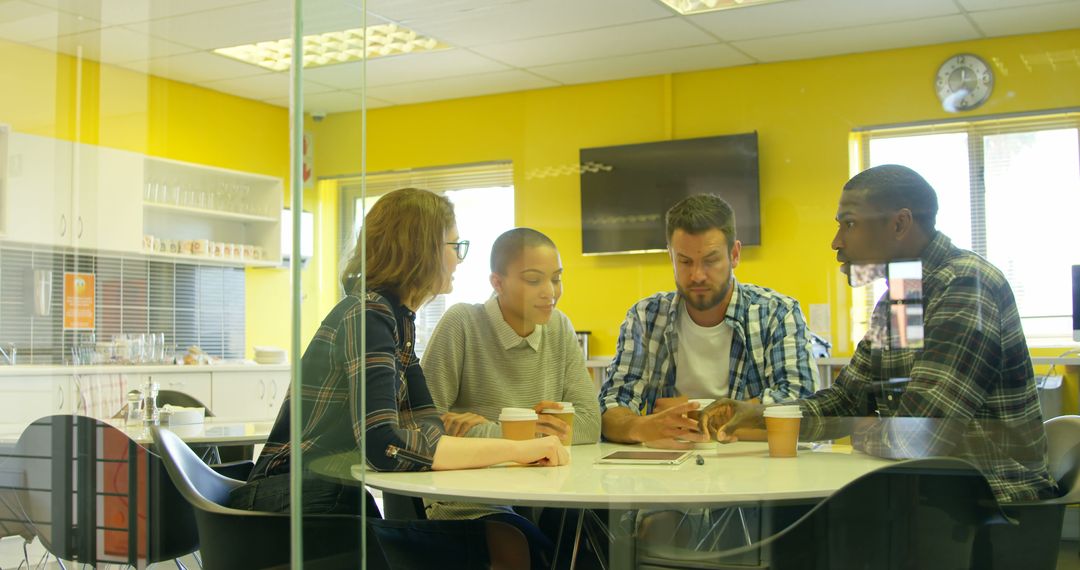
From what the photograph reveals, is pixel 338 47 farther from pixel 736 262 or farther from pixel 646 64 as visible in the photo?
pixel 736 262

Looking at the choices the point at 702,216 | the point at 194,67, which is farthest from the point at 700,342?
the point at 194,67

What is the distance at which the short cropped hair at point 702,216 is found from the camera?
88.2 inches

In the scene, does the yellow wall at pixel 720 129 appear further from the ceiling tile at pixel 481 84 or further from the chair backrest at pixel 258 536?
the chair backrest at pixel 258 536

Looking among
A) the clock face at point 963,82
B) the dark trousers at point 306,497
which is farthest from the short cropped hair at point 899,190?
the dark trousers at point 306,497

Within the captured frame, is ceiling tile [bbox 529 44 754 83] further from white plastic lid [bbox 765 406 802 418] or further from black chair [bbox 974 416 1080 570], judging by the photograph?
black chair [bbox 974 416 1080 570]

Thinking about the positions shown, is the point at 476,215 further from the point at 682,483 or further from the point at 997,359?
the point at 997,359

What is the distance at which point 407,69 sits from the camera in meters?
2.41

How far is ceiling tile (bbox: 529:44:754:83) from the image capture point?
91.6 inches

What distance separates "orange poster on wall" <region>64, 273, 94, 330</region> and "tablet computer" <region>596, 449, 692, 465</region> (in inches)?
54.7

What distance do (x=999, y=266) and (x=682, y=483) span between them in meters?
0.79

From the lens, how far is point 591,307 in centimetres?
238

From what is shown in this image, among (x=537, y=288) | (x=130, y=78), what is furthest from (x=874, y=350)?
(x=130, y=78)

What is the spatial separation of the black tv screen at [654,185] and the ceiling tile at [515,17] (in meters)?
0.31

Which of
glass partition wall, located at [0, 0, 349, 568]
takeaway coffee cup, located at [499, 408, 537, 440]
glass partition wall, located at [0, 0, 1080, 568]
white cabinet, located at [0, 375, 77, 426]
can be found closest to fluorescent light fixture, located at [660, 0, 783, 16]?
glass partition wall, located at [0, 0, 1080, 568]
